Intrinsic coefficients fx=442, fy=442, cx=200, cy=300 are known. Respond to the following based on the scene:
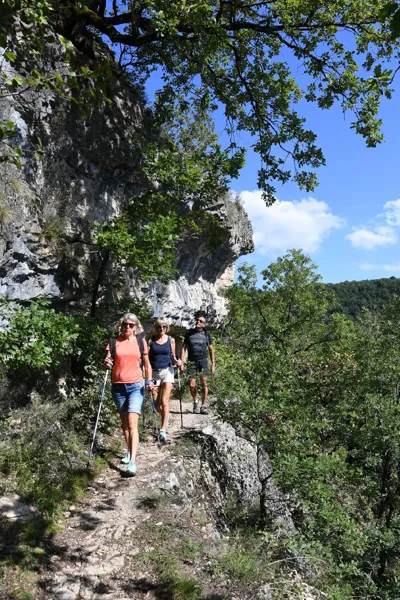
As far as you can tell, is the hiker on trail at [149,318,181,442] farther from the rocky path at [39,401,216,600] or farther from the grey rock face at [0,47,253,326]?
the grey rock face at [0,47,253,326]

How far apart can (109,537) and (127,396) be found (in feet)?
5.26

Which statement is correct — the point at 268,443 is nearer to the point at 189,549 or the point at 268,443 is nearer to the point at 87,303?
the point at 189,549

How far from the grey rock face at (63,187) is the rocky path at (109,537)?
2.96 m

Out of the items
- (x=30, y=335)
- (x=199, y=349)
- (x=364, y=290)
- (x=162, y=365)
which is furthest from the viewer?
(x=364, y=290)

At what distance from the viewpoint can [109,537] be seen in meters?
4.38

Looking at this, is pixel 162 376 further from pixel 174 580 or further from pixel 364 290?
pixel 364 290

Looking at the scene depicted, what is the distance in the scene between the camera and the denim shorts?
5.45 metres

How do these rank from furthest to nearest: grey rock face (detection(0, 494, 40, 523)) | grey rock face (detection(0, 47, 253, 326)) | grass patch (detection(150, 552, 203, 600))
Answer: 1. grey rock face (detection(0, 47, 253, 326))
2. grey rock face (detection(0, 494, 40, 523))
3. grass patch (detection(150, 552, 203, 600))

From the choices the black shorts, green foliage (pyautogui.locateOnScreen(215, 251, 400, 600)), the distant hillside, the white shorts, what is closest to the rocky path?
the white shorts

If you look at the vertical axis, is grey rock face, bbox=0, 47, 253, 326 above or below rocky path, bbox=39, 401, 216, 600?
above

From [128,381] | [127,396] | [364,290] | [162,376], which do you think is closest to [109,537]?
[127,396]

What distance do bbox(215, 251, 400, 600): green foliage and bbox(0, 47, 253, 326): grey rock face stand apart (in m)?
3.09

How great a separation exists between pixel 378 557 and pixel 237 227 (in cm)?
1316

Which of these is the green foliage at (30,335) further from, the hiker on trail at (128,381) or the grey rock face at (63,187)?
the grey rock face at (63,187)
